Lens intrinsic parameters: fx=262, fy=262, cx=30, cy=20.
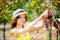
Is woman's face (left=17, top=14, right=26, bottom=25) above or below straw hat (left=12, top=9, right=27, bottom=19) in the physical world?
below

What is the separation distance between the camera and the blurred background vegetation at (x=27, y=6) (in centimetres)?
249

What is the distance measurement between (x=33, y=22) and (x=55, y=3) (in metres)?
0.29

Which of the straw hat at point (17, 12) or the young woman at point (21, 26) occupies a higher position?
the straw hat at point (17, 12)

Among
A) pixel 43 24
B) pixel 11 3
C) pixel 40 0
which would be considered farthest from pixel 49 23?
pixel 11 3

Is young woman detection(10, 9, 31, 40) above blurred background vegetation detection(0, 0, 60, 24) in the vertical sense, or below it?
below

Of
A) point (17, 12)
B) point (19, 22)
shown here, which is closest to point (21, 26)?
point (19, 22)

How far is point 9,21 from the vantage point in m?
2.50

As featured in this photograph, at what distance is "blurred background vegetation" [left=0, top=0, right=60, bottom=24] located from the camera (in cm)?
249

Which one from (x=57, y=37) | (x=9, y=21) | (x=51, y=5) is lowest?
(x=57, y=37)

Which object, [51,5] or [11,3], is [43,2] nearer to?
[51,5]

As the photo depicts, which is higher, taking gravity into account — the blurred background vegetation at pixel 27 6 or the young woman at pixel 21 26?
the blurred background vegetation at pixel 27 6

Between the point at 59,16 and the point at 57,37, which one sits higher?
the point at 59,16

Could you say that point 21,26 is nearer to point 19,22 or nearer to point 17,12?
point 19,22

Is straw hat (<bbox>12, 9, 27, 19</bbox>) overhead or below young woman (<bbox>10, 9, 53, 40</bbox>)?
overhead
